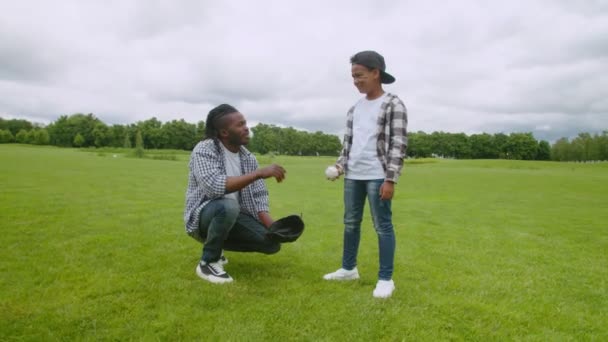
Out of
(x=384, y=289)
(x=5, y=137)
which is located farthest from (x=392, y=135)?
(x=5, y=137)

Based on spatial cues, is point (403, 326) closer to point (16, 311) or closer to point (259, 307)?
point (259, 307)

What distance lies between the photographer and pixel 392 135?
4324 millimetres

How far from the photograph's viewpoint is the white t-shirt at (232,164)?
4.71 meters

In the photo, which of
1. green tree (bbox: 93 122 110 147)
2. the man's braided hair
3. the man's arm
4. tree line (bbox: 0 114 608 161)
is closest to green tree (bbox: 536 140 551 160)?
tree line (bbox: 0 114 608 161)

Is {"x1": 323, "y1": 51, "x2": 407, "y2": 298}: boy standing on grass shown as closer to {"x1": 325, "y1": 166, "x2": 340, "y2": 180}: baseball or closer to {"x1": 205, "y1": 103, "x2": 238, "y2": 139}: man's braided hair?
{"x1": 325, "y1": 166, "x2": 340, "y2": 180}: baseball

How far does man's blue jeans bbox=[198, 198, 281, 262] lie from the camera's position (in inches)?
173

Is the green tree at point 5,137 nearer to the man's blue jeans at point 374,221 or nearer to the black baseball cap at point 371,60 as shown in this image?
the man's blue jeans at point 374,221

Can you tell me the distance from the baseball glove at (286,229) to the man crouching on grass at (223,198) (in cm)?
20

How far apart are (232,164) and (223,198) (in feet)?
1.60

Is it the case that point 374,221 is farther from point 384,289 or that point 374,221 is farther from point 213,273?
point 213,273

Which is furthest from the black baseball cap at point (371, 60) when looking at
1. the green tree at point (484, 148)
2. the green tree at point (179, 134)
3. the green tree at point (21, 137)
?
the green tree at point (484, 148)

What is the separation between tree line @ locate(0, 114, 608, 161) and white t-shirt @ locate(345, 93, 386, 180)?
9863 cm

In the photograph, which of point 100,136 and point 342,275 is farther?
point 100,136

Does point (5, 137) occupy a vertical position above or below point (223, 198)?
above
